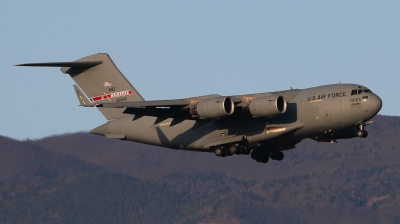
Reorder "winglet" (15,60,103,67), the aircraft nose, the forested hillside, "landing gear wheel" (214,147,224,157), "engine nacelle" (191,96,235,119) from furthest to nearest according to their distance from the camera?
the forested hillside < "winglet" (15,60,103,67) < "landing gear wheel" (214,147,224,157) < "engine nacelle" (191,96,235,119) < the aircraft nose

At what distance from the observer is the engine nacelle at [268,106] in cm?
2316

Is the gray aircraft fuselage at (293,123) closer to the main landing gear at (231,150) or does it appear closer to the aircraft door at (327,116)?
the aircraft door at (327,116)

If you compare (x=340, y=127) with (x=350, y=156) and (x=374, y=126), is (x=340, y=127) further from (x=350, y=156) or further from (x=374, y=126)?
(x=374, y=126)

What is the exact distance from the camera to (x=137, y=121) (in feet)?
87.5

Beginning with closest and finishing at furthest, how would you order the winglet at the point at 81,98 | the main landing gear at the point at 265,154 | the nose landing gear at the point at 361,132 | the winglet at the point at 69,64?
the nose landing gear at the point at 361,132
the winglet at the point at 69,64
the main landing gear at the point at 265,154
the winglet at the point at 81,98

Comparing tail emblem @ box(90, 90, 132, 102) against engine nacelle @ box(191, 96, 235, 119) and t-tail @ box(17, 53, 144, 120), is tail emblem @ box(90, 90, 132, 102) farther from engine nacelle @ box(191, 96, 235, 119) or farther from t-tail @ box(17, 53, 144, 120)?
engine nacelle @ box(191, 96, 235, 119)

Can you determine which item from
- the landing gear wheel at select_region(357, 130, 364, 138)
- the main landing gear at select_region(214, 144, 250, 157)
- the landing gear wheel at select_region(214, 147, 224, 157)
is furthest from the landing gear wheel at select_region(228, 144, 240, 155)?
the landing gear wheel at select_region(357, 130, 364, 138)

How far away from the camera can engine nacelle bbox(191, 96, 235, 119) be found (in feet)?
76.4

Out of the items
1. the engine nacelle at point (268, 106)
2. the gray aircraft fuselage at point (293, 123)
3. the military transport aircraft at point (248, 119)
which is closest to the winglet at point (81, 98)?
the military transport aircraft at point (248, 119)

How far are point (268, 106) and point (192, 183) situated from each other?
39108mm

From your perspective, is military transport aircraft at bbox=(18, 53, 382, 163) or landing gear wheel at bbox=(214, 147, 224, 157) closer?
military transport aircraft at bbox=(18, 53, 382, 163)

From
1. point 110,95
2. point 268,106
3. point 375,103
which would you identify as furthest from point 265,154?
point 110,95

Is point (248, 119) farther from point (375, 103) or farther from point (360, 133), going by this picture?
point (375, 103)

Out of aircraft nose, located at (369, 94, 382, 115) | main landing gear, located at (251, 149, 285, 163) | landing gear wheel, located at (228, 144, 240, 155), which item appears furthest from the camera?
main landing gear, located at (251, 149, 285, 163)
